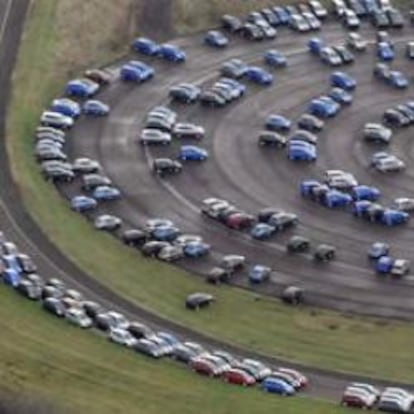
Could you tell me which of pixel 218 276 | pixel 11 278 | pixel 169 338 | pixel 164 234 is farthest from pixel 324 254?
pixel 11 278

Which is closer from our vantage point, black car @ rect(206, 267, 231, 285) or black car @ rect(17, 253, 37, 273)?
black car @ rect(17, 253, 37, 273)

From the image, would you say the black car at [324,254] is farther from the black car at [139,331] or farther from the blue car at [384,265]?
the black car at [139,331]

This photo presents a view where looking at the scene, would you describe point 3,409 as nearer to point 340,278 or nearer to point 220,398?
point 220,398

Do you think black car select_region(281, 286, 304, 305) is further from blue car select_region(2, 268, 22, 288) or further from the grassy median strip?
blue car select_region(2, 268, 22, 288)

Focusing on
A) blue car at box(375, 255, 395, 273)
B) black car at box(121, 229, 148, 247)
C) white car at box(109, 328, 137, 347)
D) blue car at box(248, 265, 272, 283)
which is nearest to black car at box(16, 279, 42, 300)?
white car at box(109, 328, 137, 347)

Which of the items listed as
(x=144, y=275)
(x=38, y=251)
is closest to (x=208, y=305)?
(x=144, y=275)

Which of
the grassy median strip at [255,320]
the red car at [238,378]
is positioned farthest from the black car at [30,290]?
the red car at [238,378]

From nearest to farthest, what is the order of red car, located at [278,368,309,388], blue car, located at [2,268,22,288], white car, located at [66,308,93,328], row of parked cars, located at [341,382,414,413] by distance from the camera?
row of parked cars, located at [341,382,414,413]
red car, located at [278,368,309,388]
white car, located at [66,308,93,328]
blue car, located at [2,268,22,288]
